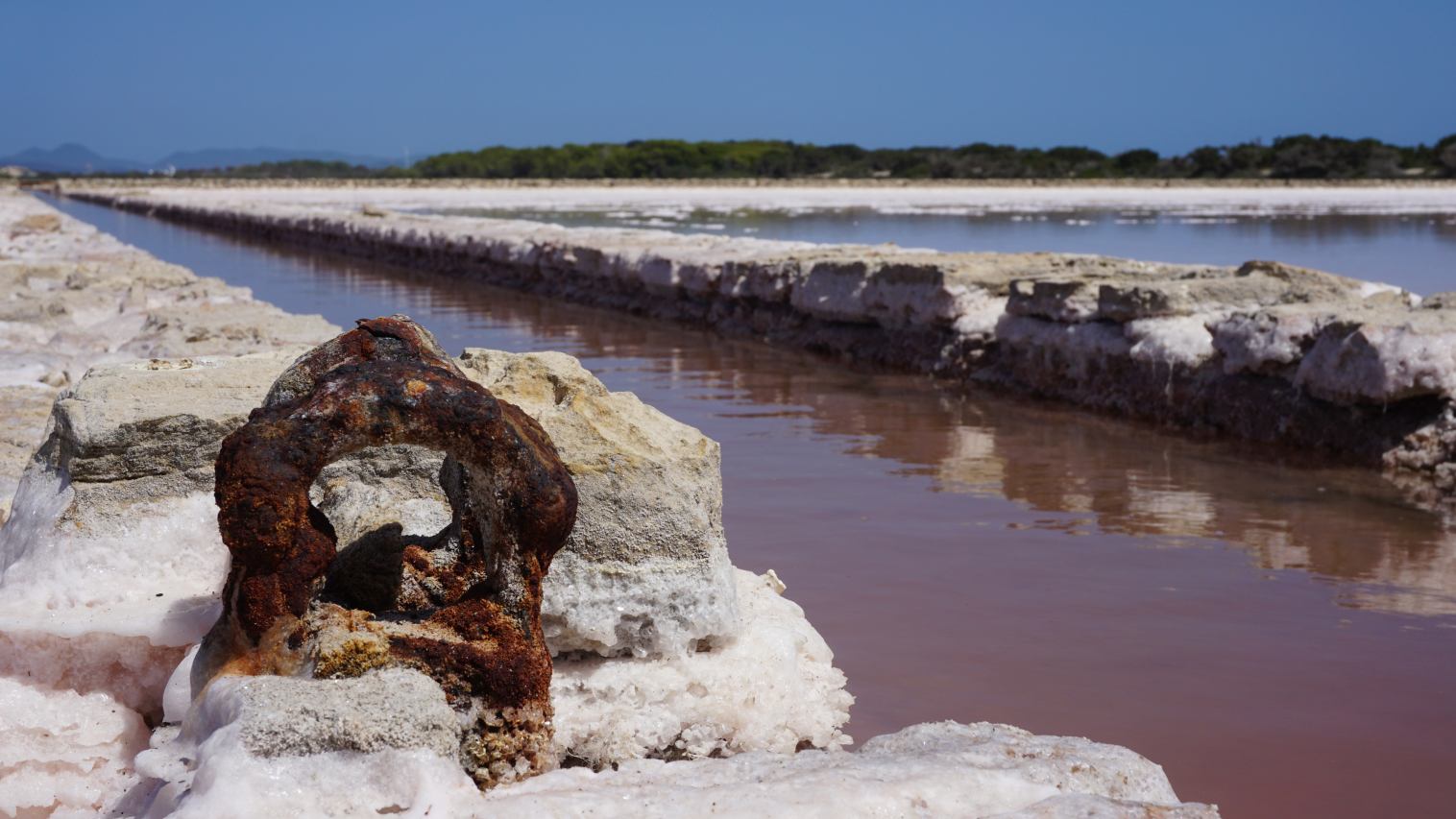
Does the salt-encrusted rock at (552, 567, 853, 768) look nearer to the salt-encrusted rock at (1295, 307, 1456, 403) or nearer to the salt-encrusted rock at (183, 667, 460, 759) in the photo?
the salt-encrusted rock at (183, 667, 460, 759)

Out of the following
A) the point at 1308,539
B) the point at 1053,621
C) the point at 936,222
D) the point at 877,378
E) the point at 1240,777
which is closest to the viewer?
the point at 1240,777

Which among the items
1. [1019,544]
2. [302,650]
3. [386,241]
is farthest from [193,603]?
[386,241]

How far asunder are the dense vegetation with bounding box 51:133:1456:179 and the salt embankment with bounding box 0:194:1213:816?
155ft

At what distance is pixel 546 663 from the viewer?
6.59 ft

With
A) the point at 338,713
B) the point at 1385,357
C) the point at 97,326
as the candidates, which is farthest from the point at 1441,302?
the point at 97,326

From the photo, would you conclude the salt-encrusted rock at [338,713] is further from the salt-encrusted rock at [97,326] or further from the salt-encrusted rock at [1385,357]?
the salt-encrusted rock at [1385,357]

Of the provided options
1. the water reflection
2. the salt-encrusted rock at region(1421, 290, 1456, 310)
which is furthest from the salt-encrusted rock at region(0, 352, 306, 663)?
the salt-encrusted rock at region(1421, 290, 1456, 310)

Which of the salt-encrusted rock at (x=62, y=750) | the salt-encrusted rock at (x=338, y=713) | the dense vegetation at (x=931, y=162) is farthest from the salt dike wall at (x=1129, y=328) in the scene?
the dense vegetation at (x=931, y=162)

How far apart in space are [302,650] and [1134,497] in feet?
10.7

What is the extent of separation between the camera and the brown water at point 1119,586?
254 cm

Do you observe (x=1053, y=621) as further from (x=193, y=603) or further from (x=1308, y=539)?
(x=193, y=603)

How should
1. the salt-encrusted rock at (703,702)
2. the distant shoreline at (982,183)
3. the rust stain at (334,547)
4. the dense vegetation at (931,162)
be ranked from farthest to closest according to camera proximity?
the dense vegetation at (931,162) < the distant shoreline at (982,183) < the salt-encrusted rock at (703,702) < the rust stain at (334,547)

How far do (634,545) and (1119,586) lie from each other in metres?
1.64

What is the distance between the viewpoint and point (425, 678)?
1.85m
